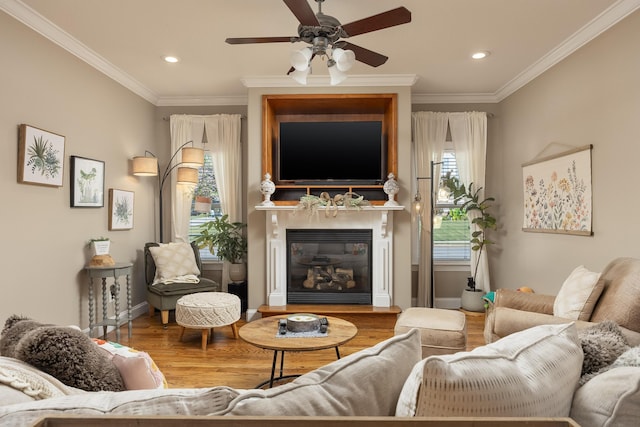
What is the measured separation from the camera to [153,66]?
3994mm

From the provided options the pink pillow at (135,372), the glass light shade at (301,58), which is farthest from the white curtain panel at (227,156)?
the pink pillow at (135,372)

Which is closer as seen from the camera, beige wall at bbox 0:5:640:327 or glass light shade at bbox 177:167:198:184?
beige wall at bbox 0:5:640:327

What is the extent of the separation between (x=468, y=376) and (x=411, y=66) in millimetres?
3765

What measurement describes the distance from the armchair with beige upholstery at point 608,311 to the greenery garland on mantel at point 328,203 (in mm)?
1984

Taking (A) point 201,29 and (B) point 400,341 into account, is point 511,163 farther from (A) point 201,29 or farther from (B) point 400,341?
(B) point 400,341

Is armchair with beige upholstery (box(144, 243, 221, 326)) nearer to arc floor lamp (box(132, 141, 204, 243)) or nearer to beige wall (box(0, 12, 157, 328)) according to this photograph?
beige wall (box(0, 12, 157, 328))

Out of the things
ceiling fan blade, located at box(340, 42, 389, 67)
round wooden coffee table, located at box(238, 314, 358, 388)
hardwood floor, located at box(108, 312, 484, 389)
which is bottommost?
hardwood floor, located at box(108, 312, 484, 389)

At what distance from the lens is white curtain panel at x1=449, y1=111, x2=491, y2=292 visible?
190 inches

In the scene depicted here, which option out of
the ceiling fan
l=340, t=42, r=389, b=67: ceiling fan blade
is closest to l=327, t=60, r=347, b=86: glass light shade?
the ceiling fan

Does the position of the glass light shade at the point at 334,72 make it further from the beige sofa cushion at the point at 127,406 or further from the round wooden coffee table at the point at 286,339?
the beige sofa cushion at the point at 127,406

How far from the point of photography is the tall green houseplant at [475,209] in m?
4.64

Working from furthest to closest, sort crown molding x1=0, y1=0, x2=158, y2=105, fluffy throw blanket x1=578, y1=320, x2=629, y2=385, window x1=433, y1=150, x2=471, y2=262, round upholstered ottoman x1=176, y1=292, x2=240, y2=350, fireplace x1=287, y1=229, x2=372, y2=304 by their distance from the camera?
1. window x1=433, y1=150, x2=471, y2=262
2. fireplace x1=287, y1=229, x2=372, y2=304
3. round upholstered ottoman x1=176, y1=292, x2=240, y2=350
4. crown molding x1=0, y1=0, x2=158, y2=105
5. fluffy throw blanket x1=578, y1=320, x2=629, y2=385

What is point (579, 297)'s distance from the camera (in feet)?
7.97

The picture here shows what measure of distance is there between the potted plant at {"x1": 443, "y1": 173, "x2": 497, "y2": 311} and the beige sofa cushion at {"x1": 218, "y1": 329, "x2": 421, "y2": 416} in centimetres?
401
